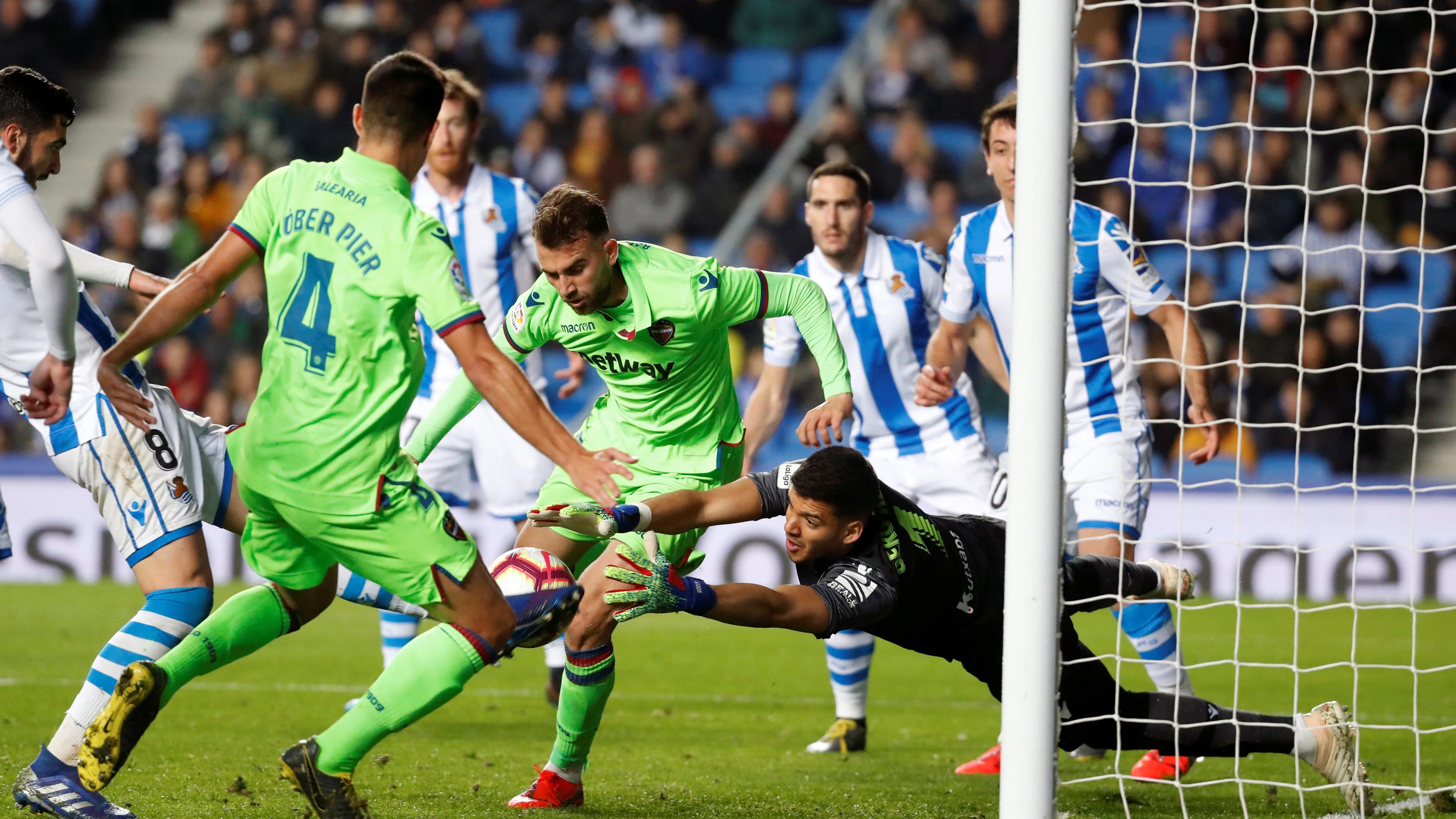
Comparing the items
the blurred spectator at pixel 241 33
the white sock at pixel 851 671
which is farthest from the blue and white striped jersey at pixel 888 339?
the blurred spectator at pixel 241 33

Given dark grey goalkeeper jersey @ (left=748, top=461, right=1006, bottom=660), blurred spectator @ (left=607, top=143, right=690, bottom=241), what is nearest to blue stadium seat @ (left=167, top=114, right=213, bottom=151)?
Result: blurred spectator @ (left=607, top=143, right=690, bottom=241)

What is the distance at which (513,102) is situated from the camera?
16516 mm

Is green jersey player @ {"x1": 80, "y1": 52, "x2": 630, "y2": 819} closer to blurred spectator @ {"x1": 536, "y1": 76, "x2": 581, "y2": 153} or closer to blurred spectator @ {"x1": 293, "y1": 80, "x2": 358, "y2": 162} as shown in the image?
blurred spectator @ {"x1": 293, "y1": 80, "x2": 358, "y2": 162}

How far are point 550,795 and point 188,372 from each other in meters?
9.14

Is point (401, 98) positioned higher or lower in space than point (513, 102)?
lower

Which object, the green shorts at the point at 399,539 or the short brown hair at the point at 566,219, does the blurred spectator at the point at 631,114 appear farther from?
the green shorts at the point at 399,539

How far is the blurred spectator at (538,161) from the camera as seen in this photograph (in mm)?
14742

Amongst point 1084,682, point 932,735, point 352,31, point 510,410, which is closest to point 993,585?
point 1084,682

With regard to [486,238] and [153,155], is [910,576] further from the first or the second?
[153,155]

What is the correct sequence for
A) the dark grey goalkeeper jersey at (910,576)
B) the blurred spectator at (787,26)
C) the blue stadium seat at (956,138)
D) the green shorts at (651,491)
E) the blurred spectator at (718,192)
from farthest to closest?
the blurred spectator at (787,26) < the blue stadium seat at (956,138) < the blurred spectator at (718,192) < the green shorts at (651,491) < the dark grey goalkeeper jersey at (910,576)

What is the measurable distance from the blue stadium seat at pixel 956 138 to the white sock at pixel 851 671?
32.5ft

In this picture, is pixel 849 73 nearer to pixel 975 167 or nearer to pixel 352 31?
pixel 975 167

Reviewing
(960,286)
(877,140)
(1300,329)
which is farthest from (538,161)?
(960,286)

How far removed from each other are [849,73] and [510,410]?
12461 millimetres
